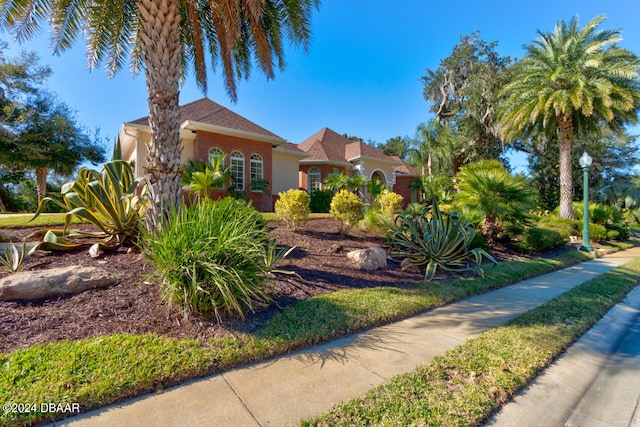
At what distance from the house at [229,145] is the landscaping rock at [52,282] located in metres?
10.1

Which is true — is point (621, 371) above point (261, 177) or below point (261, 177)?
below

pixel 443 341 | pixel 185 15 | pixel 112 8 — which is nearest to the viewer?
pixel 443 341

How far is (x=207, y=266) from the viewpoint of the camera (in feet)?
12.0

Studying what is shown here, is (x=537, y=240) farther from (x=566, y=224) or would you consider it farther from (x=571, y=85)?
(x=571, y=85)

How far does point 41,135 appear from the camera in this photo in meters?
19.5

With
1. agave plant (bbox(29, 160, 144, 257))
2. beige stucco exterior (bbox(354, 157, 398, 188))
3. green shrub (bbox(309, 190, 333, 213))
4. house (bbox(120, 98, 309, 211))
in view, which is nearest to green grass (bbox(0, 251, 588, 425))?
agave plant (bbox(29, 160, 144, 257))

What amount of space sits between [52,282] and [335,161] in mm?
18367

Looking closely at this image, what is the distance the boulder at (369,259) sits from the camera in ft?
22.4

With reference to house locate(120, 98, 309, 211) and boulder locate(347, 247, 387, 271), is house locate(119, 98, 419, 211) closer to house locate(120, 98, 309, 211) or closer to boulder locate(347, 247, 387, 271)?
house locate(120, 98, 309, 211)

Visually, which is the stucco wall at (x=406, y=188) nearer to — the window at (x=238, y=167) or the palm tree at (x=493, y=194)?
the window at (x=238, y=167)

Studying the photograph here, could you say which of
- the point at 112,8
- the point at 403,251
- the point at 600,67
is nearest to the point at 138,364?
the point at 403,251

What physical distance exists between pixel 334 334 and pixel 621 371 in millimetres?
3356

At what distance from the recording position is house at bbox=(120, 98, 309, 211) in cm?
1415

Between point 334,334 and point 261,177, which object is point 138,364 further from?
point 261,177
